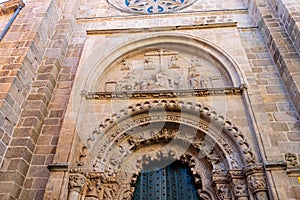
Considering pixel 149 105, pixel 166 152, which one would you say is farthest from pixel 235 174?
pixel 149 105

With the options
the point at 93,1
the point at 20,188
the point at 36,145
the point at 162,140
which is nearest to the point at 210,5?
the point at 93,1

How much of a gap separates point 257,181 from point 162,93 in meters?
2.28

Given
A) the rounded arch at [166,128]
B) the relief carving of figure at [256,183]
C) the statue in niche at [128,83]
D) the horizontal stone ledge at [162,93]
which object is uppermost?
the statue in niche at [128,83]

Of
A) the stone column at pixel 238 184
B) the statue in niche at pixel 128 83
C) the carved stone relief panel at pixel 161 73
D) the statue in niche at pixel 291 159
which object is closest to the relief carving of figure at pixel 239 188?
the stone column at pixel 238 184

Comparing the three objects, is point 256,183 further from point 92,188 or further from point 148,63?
point 148,63

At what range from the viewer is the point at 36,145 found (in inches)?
190

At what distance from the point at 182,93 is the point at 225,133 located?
1119 mm

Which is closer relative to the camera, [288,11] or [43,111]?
[43,111]

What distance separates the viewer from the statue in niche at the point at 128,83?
558 centimetres

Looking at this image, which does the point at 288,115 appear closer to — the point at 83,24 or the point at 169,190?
the point at 169,190

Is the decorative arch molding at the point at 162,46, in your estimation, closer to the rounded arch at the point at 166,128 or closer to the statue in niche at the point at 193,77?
the statue in niche at the point at 193,77

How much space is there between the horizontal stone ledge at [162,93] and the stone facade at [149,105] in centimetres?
2

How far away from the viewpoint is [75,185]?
3998 millimetres

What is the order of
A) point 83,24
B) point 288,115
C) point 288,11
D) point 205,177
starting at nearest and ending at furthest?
1. point 205,177
2. point 288,115
3. point 288,11
4. point 83,24
